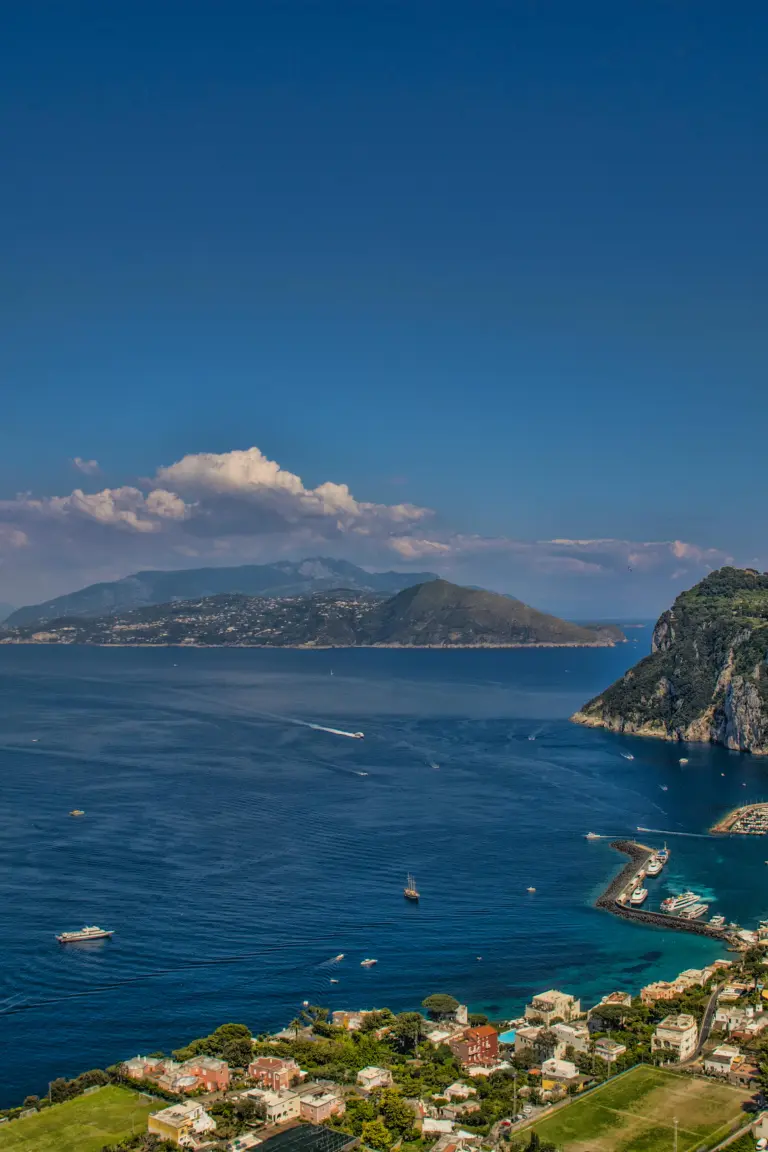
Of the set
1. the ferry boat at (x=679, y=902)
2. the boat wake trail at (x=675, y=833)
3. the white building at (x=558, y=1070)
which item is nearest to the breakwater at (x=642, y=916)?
the ferry boat at (x=679, y=902)

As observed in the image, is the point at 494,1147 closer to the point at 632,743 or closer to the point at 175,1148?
the point at 175,1148

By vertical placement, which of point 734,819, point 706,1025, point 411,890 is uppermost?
point 734,819

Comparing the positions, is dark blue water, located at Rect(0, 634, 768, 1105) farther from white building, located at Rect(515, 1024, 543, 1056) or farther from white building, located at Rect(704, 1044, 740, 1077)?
white building, located at Rect(704, 1044, 740, 1077)

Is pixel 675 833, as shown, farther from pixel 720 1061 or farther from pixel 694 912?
pixel 720 1061

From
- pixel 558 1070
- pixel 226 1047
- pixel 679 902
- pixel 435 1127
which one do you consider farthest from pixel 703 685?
pixel 435 1127

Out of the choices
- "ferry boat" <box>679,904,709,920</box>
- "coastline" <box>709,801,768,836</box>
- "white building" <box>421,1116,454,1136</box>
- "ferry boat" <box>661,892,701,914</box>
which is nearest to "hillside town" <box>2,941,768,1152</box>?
"white building" <box>421,1116,454,1136</box>

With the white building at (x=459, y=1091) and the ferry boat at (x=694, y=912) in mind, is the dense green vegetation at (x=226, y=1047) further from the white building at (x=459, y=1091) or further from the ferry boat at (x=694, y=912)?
the ferry boat at (x=694, y=912)
